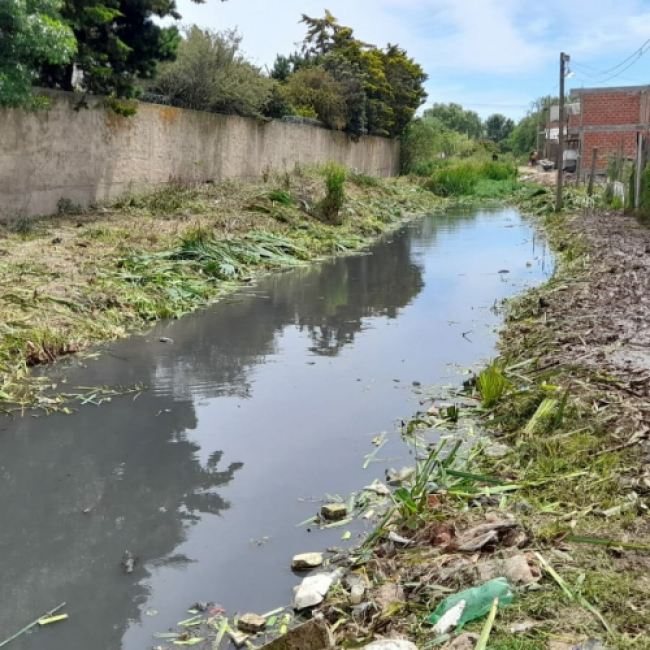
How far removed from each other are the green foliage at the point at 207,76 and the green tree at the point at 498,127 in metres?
79.6

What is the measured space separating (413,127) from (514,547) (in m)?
35.4

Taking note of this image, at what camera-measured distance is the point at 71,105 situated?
12.2 metres

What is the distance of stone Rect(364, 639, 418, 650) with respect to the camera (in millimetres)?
2250

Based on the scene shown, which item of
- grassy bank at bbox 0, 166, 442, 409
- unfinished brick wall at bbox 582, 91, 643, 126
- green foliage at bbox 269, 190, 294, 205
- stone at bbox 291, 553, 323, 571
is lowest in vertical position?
stone at bbox 291, 553, 323, 571

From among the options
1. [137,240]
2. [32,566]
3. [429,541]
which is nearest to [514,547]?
[429,541]

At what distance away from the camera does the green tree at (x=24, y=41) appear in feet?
28.8

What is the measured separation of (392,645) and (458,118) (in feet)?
279

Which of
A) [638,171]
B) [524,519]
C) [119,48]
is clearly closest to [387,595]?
[524,519]

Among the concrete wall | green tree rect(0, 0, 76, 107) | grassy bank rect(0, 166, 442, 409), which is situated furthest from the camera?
the concrete wall

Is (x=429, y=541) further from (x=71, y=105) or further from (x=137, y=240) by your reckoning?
(x=71, y=105)

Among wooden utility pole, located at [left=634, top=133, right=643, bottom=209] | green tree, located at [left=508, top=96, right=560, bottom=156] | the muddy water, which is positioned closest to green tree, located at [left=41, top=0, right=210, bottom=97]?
the muddy water

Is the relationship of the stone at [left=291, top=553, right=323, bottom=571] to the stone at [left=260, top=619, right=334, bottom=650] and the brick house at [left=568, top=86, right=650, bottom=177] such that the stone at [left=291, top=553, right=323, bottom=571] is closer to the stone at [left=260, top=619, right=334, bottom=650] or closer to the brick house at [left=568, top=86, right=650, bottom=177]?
the stone at [left=260, top=619, right=334, bottom=650]

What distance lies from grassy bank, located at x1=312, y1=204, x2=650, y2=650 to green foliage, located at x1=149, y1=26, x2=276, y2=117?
12.9 metres

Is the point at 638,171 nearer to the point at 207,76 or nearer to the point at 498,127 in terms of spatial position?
the point at 207,76
